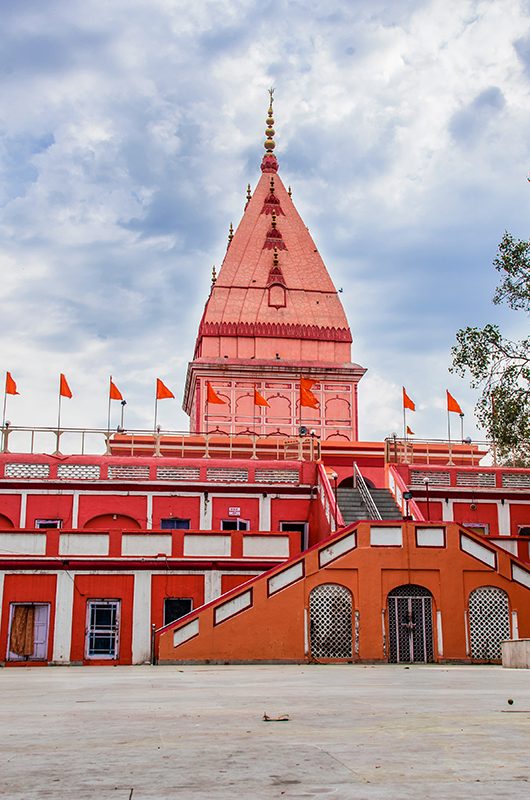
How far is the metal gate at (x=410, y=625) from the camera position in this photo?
2500 cm

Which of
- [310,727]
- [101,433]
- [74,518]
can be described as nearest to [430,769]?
[310,727]

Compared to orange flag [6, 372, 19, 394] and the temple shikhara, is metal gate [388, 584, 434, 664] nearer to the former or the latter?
the temple shikhara

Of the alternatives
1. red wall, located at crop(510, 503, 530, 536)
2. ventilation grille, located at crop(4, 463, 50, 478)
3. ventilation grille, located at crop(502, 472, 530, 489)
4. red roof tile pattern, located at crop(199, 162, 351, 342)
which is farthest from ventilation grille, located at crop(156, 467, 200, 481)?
red roof tile pattern, located at crop(199, 162, 351, 342)

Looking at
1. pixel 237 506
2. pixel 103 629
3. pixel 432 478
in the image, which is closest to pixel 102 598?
pixel 103 629

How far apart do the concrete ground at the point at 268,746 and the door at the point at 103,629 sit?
15086 mm

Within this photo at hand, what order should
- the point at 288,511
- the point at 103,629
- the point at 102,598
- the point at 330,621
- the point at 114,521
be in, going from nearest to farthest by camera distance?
the point at 330,621 < the point at 103,629 < the point at 102,598 < the point at 114,521 < the point at 288,511

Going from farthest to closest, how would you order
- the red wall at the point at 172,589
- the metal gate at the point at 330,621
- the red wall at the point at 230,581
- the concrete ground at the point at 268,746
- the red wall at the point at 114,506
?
1. the red wall at the point at 114,506
2. the red wall at the point at 230,581
3. the red wall at the point at 172,589
4. the metal gate at the point at 330,621
5. the concrete ground at the point at 268,746

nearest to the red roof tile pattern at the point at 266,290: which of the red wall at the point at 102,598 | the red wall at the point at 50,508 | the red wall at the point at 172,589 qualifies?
the red wall at the point at 50,508

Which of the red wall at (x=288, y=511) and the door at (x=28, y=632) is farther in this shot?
the red wall at (x=288, y=511)

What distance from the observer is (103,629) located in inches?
1048

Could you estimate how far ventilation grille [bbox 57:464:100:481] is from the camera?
33562mm

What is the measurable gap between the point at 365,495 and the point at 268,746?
2612 centimetres

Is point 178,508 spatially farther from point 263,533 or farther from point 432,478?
point 432,478

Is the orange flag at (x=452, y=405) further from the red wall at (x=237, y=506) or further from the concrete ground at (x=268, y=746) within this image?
the concrete ground at (x=268, y=746)
